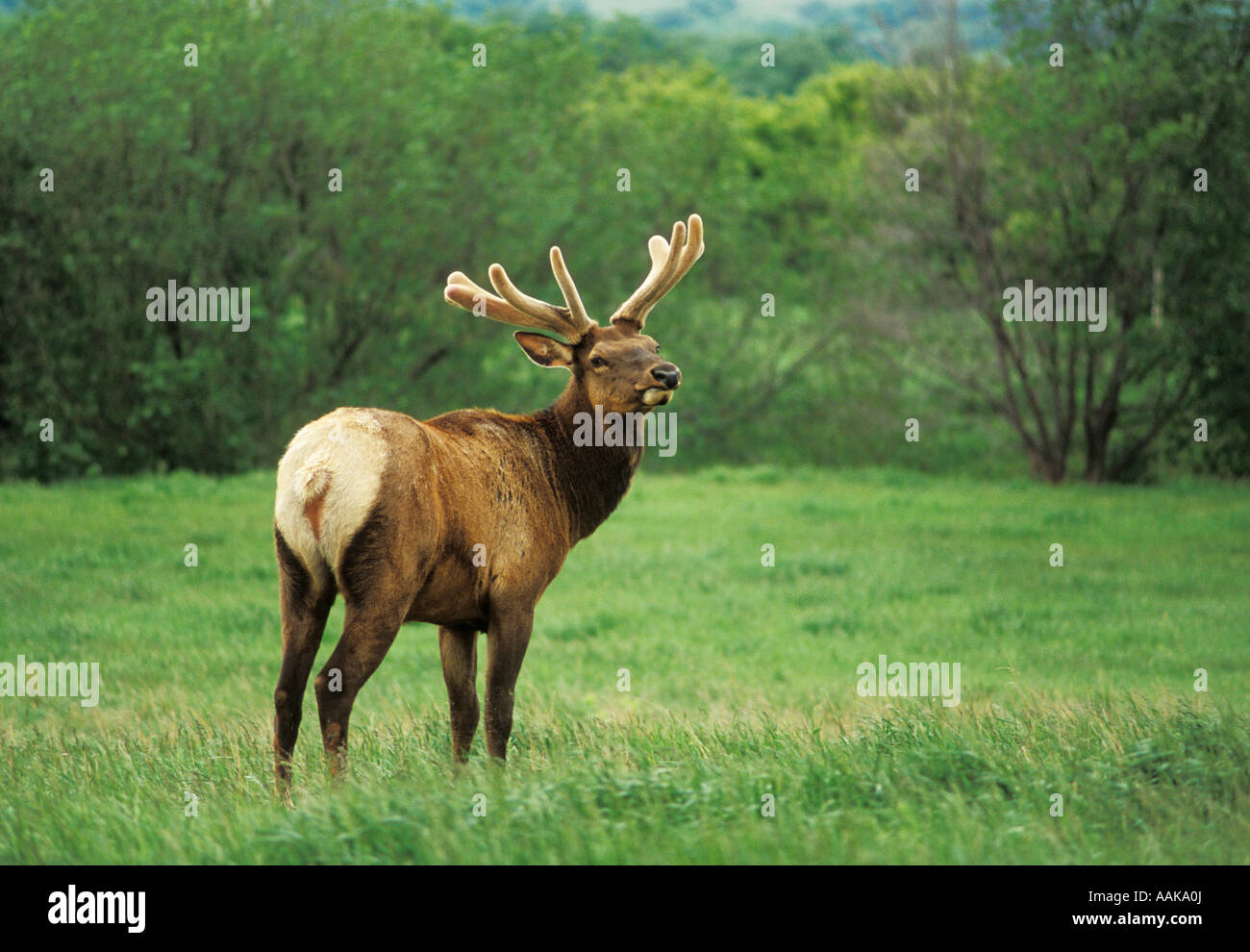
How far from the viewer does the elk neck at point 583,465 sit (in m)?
6.69

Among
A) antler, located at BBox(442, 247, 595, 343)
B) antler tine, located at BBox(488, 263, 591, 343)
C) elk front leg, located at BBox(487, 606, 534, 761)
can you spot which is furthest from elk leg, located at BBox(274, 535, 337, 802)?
antler tine, located at BBox(488, 263, 591, 343)

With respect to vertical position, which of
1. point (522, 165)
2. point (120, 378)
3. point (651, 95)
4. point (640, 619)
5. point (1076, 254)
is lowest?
point (640, 619)

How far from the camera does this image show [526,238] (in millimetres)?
22656

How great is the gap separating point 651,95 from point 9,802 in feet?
95.9

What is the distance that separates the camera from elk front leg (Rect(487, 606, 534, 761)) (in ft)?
19.4
